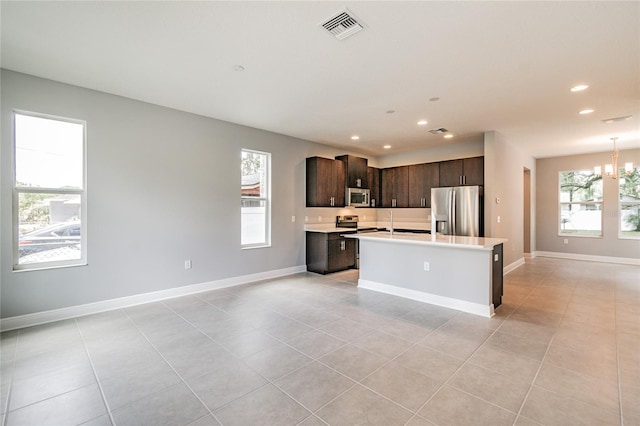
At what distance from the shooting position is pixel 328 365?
2.44 metres

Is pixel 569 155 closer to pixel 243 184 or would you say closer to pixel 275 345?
pixel 243 184

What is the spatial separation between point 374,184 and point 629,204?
5914 millimetres

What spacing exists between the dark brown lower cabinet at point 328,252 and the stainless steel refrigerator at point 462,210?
1.88 metres

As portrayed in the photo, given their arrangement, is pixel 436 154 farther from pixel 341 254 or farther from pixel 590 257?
pixel 590 257

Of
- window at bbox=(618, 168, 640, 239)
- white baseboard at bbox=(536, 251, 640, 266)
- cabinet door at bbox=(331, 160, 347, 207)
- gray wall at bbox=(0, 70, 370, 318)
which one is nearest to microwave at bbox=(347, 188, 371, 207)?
cabinet door at bbox=(331, 160, 347, 207)

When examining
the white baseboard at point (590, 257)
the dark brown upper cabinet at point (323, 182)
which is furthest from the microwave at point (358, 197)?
the white baseboard at point (590, 257)

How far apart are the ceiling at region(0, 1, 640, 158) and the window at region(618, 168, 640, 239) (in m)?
3.25

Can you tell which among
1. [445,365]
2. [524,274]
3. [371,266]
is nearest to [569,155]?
[524,274]

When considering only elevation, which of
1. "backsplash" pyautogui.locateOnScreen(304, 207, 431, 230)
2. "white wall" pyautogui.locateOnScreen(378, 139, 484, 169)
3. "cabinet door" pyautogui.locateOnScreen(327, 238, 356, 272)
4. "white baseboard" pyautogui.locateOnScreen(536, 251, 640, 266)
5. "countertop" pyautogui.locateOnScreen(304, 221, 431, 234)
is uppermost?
"white wall" pyautogui.locateOnScreen(378, 139, 484, 169)

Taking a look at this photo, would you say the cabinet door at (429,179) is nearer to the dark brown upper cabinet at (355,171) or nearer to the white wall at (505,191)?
the white wall at (505,191)

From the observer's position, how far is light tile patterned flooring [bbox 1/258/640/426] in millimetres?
1873

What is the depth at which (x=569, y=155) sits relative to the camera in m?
7.73

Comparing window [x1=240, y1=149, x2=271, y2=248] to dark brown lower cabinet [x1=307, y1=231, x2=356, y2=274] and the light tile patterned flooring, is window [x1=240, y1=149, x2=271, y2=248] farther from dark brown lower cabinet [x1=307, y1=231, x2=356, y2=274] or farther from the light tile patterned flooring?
the light tile patterned flooring

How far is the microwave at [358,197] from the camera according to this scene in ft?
22.2
